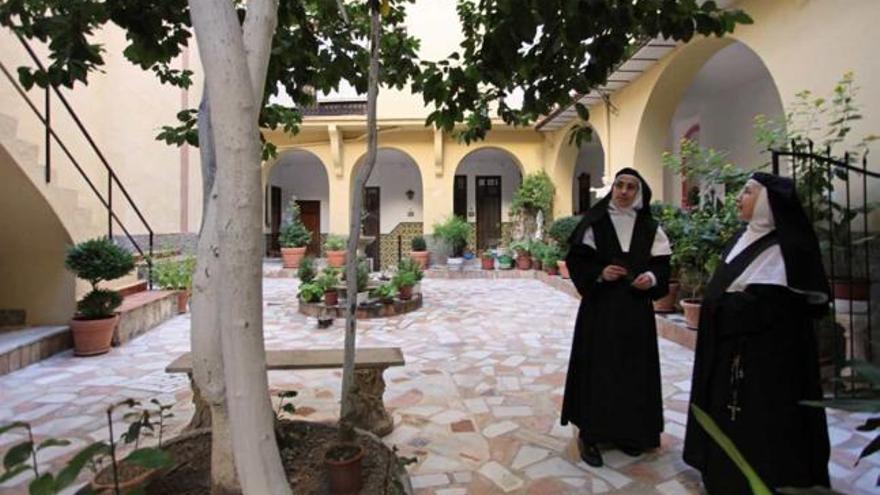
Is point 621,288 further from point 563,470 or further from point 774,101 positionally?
point 774,101

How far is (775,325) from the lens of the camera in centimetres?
232

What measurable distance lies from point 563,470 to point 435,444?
0.83 meters

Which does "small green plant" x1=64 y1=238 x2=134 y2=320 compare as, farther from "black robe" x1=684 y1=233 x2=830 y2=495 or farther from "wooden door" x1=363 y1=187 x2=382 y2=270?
"wooden door" x1=363 y1=187 x2=382 y2=270

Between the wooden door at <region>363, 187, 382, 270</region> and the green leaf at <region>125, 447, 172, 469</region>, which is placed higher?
the wooden door at <region>363, 187, 382, 270</region>

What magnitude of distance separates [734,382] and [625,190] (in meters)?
1.17

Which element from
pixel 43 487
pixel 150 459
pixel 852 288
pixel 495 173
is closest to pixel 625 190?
pixel 852 288

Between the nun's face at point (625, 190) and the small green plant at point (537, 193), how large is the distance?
1005 centimetres

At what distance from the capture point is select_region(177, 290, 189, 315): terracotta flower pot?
25.3ft

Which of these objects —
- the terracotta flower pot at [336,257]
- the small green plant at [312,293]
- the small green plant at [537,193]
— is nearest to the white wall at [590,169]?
the small green plant at [537,193]

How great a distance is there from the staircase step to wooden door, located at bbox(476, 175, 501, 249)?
39.9 feet

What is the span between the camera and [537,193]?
1288cm

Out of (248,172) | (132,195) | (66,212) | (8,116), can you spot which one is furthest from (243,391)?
(132,195)

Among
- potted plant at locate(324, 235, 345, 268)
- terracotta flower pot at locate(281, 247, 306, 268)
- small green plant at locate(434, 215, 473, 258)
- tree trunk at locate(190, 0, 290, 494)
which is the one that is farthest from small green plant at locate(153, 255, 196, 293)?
tree trunk at locate(190, 0, 290, 494)

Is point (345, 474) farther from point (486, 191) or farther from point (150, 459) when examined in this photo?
point (486, 191)
